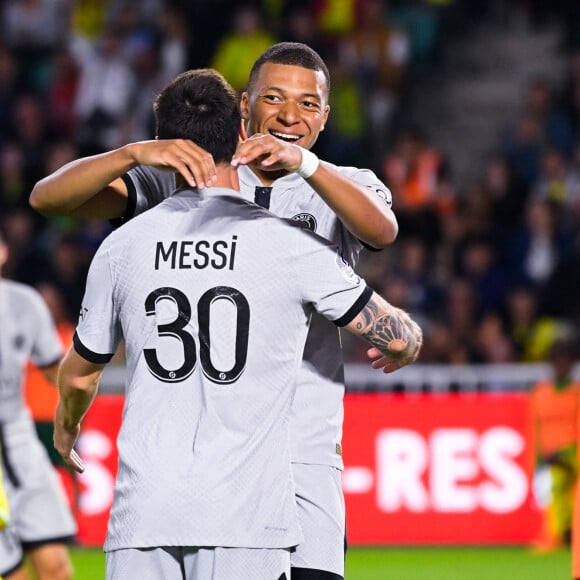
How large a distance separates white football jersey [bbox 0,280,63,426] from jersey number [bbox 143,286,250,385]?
369 centimetres

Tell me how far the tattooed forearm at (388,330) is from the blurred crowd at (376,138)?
26.9 feet

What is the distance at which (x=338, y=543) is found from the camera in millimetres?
4309

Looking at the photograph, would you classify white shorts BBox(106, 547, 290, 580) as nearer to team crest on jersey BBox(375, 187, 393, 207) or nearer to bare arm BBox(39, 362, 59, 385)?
team crest on jersey BBox(375, 187, 393, 207)

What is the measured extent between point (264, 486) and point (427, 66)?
42.9 feet

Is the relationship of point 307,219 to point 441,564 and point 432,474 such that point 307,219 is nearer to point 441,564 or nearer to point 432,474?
point 441,564

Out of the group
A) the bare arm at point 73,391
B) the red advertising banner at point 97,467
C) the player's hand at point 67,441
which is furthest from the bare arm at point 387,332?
the red advertising banner at point 97,467

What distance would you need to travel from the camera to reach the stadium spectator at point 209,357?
141 inches

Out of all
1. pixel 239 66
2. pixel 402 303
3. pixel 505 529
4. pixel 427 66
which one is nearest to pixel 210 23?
pixel 239 66

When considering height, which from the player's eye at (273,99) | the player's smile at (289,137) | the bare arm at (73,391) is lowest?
the bare arm at (73,391)

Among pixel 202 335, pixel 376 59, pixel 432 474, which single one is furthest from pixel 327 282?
pixel 376 59

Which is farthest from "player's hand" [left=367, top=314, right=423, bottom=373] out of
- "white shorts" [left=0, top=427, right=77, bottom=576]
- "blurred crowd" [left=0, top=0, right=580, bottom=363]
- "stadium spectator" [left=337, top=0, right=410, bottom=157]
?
"stadium spectator" [left=337, top=0, right=410, bottom=157]

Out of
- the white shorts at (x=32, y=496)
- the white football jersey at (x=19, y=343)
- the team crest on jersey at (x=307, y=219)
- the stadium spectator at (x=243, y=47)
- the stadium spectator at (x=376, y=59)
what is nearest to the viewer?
the team crest on jersey at (x=307, y=219)

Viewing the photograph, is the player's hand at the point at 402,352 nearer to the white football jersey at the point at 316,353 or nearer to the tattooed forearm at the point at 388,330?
the tattooed forearm at the point at 388,330

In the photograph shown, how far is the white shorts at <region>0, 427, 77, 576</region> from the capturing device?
7055 millimetres
